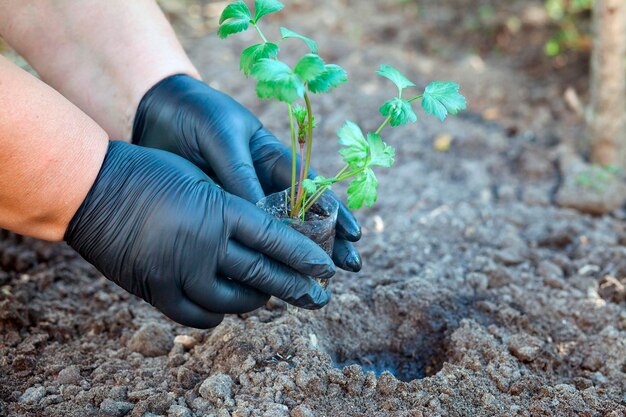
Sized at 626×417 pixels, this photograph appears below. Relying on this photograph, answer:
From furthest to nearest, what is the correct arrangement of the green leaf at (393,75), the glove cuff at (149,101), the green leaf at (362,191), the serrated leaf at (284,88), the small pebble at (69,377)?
the glove cuff at (149,101) → the small pebble at (69,377) → the green leaf at (393,75) → the green leaf at (362,191) → the serrated leaf at (284,88)

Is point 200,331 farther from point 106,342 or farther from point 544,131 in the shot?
point 544,131

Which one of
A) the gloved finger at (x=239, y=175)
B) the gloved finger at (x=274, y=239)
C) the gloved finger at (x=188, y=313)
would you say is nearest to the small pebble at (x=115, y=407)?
the gloved finger at (x=188, y=313)

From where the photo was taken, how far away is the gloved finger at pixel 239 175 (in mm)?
2035

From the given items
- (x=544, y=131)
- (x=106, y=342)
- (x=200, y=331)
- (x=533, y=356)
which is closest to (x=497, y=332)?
(x=533, y=356)

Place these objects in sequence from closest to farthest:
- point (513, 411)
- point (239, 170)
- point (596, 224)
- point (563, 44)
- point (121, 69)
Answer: point (513, 411) < point (239, 170) < point (121, 69) < point (596, 224) < point (563, 44)

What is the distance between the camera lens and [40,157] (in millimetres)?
1774

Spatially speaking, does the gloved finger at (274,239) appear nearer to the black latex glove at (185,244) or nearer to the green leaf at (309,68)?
the black latex glove at (185,244)

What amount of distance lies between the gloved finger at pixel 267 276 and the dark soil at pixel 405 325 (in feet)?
0.72

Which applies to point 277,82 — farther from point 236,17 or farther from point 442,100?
point 442,100

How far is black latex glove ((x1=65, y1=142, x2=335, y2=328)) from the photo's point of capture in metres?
1.82

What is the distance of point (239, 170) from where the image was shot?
2.05 meters

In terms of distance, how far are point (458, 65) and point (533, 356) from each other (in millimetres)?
2527

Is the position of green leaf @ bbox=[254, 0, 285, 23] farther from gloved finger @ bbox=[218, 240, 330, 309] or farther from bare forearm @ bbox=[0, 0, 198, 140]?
bare forearm @ bbox=[0, 0, 198, 140]

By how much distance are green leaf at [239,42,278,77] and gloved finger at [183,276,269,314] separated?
1.88ft
